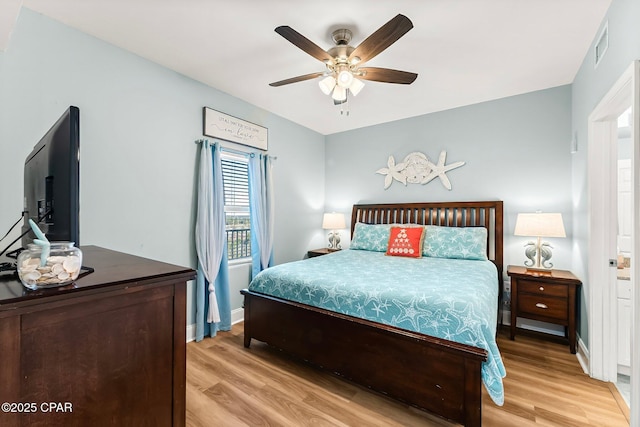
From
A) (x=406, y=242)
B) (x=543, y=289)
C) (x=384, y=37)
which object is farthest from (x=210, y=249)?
(x=543, y=289)

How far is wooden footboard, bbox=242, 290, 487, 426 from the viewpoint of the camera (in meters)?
1.60

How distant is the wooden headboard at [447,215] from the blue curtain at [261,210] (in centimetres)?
138

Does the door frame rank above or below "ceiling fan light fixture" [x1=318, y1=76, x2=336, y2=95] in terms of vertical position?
below

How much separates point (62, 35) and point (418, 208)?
3.84 m

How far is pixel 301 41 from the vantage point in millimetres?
1837

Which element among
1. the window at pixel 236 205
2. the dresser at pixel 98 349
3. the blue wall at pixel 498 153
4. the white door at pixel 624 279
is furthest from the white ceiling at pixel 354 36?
the dresser at pixel 98 349

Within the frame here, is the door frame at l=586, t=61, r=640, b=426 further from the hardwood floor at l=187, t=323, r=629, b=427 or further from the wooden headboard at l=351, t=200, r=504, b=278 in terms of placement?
the wooden headboard at l=351, t=200, r=504, b=278

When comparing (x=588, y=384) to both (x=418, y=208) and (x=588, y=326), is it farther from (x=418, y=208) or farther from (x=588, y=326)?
(x=418, y=208)

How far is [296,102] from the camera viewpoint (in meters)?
3.44

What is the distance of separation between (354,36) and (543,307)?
2924mm

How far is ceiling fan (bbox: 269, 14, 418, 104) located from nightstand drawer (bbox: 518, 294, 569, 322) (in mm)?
2328

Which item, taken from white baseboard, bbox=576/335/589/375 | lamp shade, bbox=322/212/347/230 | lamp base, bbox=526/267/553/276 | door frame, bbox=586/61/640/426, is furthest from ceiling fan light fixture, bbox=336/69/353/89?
white baseboard, bbox=576/335/589/375

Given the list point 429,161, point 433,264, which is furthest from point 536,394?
point 429,161

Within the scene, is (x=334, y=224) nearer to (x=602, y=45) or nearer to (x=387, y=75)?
(x=387, y=75)
